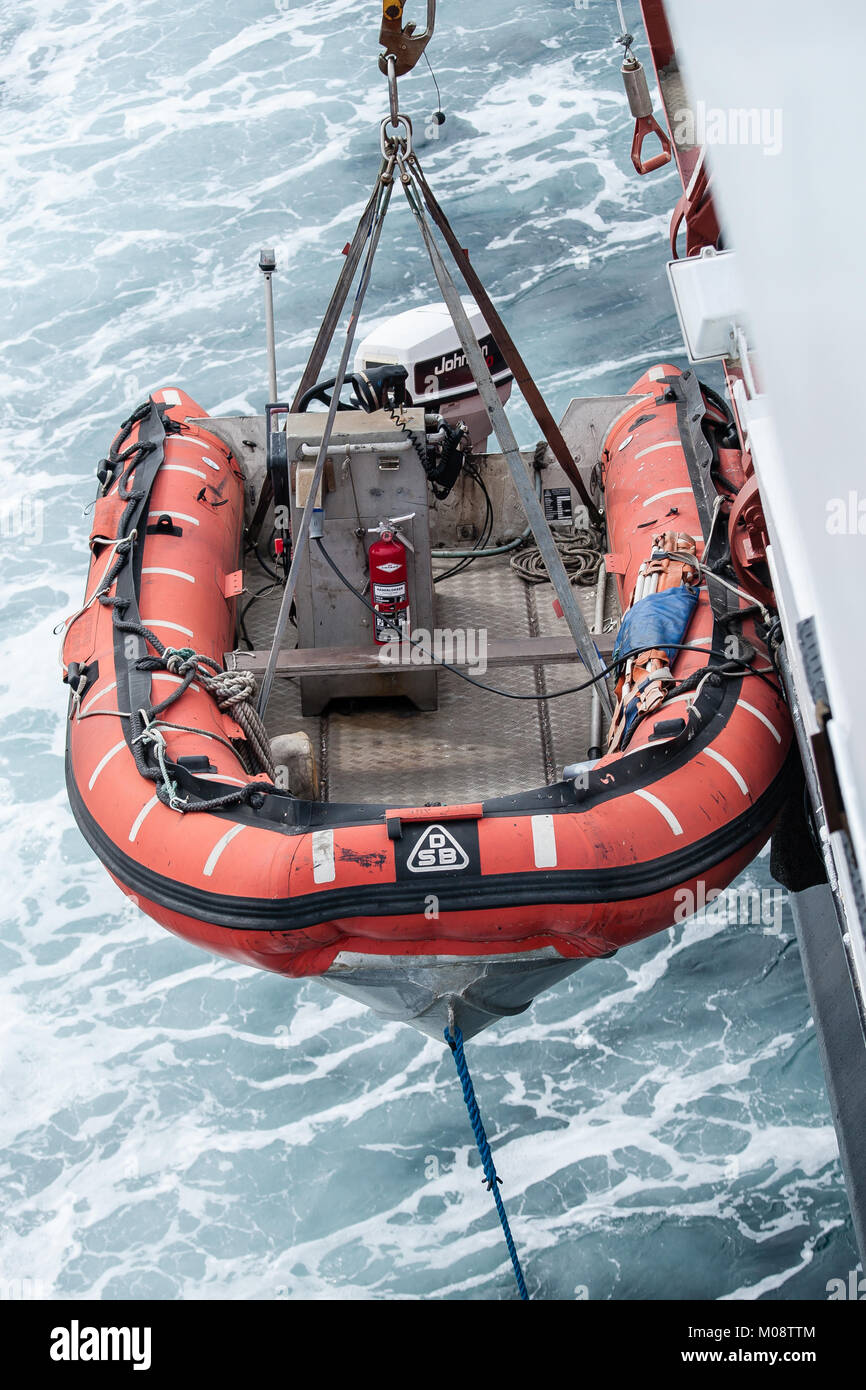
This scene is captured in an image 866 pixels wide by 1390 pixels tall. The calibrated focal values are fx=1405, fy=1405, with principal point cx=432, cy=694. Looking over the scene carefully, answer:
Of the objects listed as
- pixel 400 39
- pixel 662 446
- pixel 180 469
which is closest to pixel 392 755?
pixel 180 469

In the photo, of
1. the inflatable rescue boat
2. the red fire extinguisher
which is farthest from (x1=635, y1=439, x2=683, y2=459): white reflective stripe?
the red fire extinguisher

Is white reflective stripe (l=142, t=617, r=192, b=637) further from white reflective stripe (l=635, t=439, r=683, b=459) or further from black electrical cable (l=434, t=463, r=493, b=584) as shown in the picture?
white reflective stripe (l=635, t=439, r=683, b=459)

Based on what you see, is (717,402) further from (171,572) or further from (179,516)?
(171,572)

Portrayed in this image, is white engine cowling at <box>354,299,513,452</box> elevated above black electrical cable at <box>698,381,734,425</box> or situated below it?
above

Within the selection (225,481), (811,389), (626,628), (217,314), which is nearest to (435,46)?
(217,314)

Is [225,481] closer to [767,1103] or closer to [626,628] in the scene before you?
A: [626,628]

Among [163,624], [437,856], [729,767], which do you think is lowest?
[437,856]
